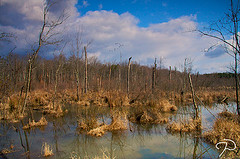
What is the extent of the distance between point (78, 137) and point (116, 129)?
2.01 metres

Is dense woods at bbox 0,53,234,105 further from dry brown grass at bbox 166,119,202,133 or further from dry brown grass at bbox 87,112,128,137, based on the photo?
dry brown grass at bbox 87,112,128,137

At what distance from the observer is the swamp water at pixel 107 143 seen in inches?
228

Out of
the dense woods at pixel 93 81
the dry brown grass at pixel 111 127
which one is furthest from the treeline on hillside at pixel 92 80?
the dry brown grass at pixel 111 127

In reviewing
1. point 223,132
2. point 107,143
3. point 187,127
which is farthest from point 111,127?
point 223,132

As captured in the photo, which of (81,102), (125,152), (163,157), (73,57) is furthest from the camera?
(73,57)

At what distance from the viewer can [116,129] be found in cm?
862

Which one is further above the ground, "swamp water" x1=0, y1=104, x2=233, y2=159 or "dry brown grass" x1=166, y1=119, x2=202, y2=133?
"dry brown grass" x1=166, y1=119, x2=202, y2=133

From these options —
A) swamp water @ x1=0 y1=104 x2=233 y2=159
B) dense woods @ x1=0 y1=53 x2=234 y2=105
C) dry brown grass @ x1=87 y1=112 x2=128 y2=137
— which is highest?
dense woods @ x1=0 y1=53 x2=234 y2=105

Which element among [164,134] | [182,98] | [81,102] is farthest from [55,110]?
[182,98]

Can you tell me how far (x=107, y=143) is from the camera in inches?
269

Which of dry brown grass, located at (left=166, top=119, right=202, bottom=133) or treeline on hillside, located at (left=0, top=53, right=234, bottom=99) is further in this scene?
treeline on hillside, located at (left=0, top=53, right=234, bottom=99)

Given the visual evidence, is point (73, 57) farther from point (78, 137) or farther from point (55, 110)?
A: point (78, 137)

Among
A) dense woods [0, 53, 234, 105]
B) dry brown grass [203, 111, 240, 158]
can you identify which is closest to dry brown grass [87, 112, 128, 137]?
dry brown grass [203, 111, 240, 158]

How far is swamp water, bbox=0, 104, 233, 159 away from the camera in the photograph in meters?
5.79
